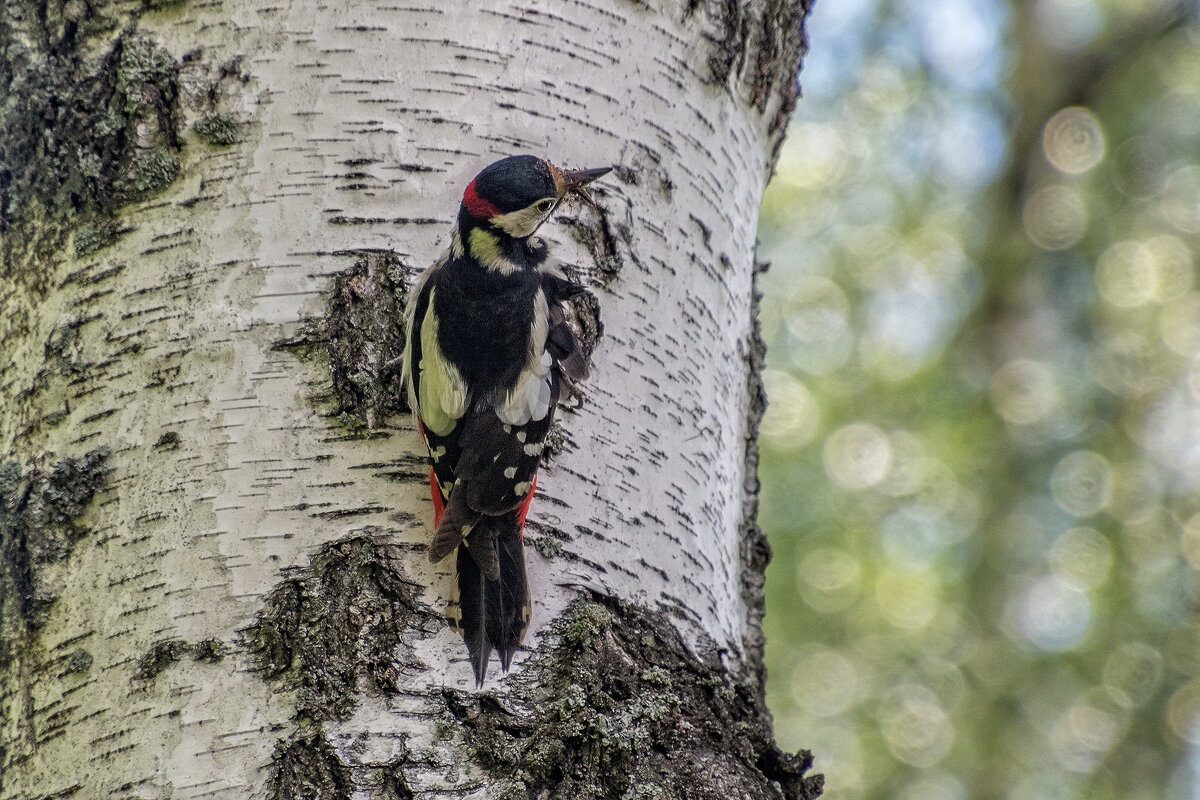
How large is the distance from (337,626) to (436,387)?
429 mm

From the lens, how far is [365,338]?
194cm

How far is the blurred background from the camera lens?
6.39 metres

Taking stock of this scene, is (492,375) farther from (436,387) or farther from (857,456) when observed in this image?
(857,456)

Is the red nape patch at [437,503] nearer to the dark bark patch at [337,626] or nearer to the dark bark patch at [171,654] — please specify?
the dark bark patch at [337,626]

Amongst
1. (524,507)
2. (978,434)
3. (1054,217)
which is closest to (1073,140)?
(1054,217)

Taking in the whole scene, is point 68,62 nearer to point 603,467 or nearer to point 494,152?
point 494,152

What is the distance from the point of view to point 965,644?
22.0 ft

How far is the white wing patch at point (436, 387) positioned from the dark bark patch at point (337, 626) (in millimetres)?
229

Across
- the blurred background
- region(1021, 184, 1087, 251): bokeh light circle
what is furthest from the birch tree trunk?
region(1021, 184, 1087, 251): bokeh light circle

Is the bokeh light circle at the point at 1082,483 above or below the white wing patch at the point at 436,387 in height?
above

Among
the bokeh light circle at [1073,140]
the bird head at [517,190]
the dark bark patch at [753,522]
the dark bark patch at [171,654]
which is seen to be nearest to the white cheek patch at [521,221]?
the bird head at [517,190]

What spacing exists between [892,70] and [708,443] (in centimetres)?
562

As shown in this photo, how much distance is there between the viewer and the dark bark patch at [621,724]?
69.2 inches

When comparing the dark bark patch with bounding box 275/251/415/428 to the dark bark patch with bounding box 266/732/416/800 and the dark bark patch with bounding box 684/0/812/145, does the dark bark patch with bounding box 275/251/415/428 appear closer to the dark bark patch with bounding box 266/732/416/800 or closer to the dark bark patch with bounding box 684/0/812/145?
the dark bark patch with bounding box 266/732/416/800
